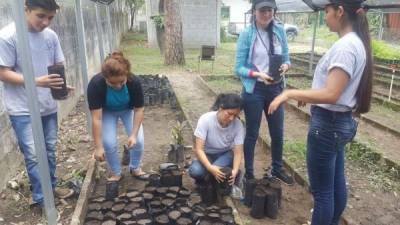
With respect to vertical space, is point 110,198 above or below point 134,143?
below

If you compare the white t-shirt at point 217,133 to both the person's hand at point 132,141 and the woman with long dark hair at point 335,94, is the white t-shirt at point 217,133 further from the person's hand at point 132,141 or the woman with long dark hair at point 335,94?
the woman with long dark hair at point 335,94

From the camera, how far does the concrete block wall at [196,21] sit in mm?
17656

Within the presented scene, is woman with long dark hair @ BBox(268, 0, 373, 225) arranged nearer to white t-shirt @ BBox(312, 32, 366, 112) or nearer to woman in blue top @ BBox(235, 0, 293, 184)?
white t-shirt @ BBox(312, 32, 366, 112)

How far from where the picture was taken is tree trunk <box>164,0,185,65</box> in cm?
1219

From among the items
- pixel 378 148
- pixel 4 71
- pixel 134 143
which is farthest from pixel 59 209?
pixel 378 148

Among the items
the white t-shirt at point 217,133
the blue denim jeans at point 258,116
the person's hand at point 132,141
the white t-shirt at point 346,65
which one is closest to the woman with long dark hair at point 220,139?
the white t-shirt at point 217,133

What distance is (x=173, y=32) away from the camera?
486 inches

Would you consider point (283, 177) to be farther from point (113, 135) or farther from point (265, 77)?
point (113, 135)

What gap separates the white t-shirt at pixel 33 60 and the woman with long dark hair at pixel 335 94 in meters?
1.92

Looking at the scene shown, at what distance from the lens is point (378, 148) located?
4996mm

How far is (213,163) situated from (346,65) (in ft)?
5.74

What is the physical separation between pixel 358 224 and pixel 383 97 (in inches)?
→ 220

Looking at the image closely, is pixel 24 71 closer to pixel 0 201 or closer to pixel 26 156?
pixel 26 156

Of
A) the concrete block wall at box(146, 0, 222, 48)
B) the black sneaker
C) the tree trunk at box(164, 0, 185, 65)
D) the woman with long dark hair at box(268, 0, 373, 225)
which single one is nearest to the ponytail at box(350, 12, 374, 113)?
the woman with long dark hair at box(268, 0, 373, 225)
